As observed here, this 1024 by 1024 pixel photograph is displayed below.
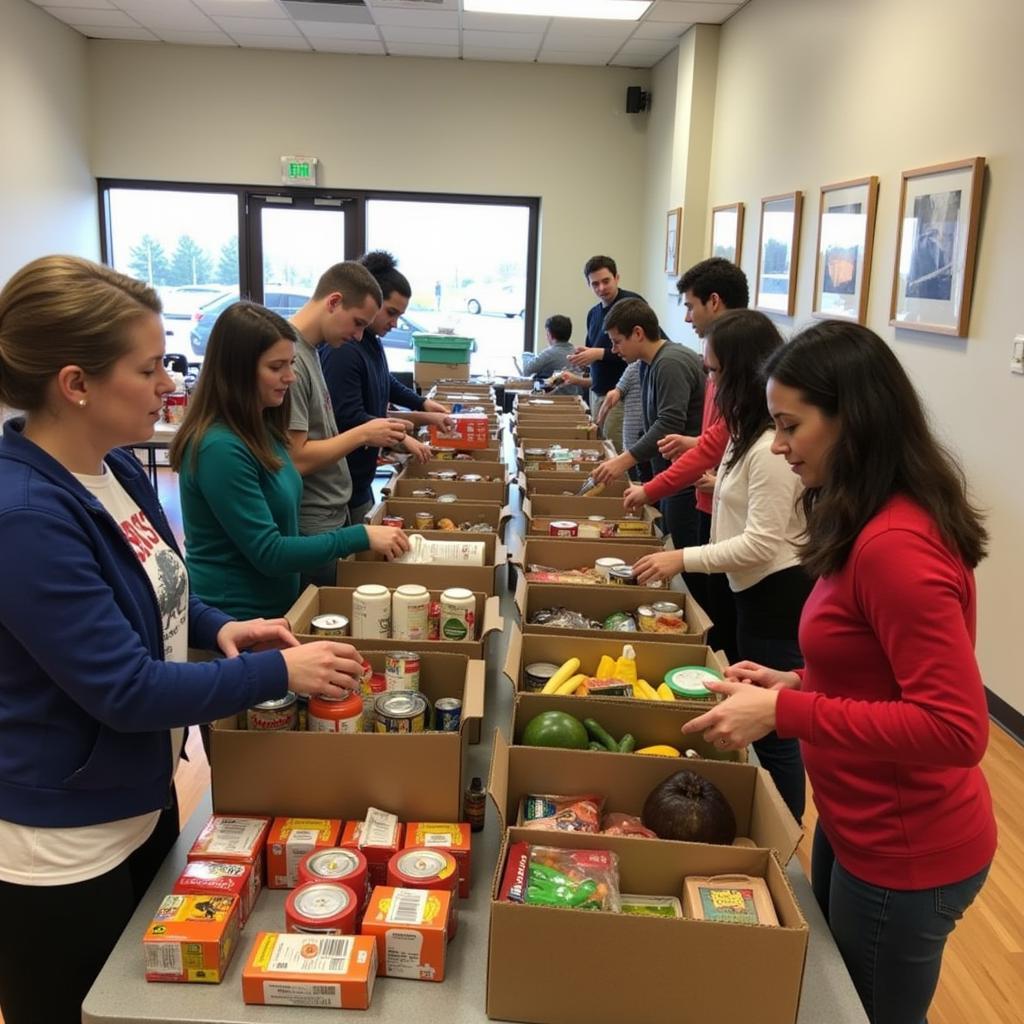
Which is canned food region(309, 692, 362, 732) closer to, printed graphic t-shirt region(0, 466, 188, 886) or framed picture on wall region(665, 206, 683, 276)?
printed graphic t-shirt region(0, 466, 188, 886)

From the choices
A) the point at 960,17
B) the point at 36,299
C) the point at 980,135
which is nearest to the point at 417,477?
the point at 36,299

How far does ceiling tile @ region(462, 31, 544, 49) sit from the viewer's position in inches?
263

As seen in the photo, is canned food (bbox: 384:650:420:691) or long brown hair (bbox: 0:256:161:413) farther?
canned food (bbox: 384:650:420:691)

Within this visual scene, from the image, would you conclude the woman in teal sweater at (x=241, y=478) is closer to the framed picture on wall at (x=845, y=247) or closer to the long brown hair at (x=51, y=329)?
the long brown hair at (x=51, y=329)

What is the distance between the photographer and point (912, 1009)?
1224 millimetres

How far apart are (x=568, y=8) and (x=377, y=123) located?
88.4 inches

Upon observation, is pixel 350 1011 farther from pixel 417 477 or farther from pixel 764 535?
pixel 417 477

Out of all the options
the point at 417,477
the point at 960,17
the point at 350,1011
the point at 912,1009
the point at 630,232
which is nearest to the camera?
the point at 350,1011

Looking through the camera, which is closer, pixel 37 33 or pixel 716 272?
pixel 716 272

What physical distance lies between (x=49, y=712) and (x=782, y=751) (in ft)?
5.07

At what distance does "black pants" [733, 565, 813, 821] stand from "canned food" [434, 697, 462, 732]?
3.05 ft

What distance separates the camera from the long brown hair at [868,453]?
114 cm

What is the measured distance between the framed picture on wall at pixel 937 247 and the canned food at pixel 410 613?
2692 mm

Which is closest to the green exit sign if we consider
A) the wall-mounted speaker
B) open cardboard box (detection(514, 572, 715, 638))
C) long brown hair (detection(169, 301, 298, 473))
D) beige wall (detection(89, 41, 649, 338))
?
beige wall (detection(89, 41, 649, 338))
